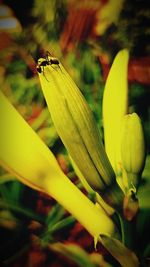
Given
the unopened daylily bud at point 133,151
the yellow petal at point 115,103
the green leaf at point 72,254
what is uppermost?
the yellow petal at point 115,103

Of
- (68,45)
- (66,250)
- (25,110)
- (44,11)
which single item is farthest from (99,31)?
(66,250)

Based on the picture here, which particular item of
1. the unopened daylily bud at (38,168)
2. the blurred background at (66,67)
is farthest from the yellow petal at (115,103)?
the unopened daylily bud at (38,168)

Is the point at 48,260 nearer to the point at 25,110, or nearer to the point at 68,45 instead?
the point at 25,110

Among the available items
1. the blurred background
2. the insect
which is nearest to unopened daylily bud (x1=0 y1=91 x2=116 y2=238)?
the blurred background

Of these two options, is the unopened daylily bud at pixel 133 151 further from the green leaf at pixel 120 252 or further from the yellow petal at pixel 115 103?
the green leaf at pixel 120 252

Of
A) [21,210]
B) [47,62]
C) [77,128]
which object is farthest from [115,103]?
[21,210]
